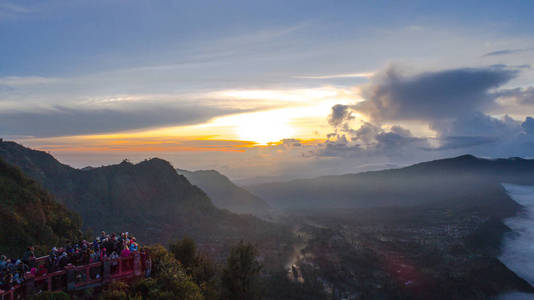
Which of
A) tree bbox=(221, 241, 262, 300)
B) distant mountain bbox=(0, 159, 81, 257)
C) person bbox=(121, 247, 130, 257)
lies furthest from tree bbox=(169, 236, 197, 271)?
person bbox=(121, 247, 130, 257)

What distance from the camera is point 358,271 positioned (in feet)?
248

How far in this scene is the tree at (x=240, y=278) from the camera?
39875mm

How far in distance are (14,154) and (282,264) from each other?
65.7 metres

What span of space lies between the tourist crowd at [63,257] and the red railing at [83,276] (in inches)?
13.9

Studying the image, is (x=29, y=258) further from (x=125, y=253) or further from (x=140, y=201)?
(x=140, y=201)

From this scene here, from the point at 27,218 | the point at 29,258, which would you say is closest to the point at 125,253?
the point at 29,258

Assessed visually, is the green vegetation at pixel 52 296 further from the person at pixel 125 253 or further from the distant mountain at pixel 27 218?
the distant mountain at pixel 27 218

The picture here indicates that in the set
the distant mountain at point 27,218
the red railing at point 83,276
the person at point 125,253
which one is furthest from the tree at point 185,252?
the person at point 125,253

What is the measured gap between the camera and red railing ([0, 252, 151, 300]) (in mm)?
18141

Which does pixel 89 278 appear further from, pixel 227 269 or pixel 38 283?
pixel 227 269

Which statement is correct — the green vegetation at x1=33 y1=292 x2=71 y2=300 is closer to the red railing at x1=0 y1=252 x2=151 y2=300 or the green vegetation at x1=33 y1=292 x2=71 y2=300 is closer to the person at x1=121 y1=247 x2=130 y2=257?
the red railing at x1=0 y1=252 x2=151 y2=300

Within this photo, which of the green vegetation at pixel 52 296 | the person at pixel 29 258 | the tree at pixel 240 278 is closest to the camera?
the green vegetation at pixel 52 296

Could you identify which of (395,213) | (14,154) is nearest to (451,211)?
(395,213)

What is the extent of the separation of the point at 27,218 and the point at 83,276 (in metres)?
24.8
